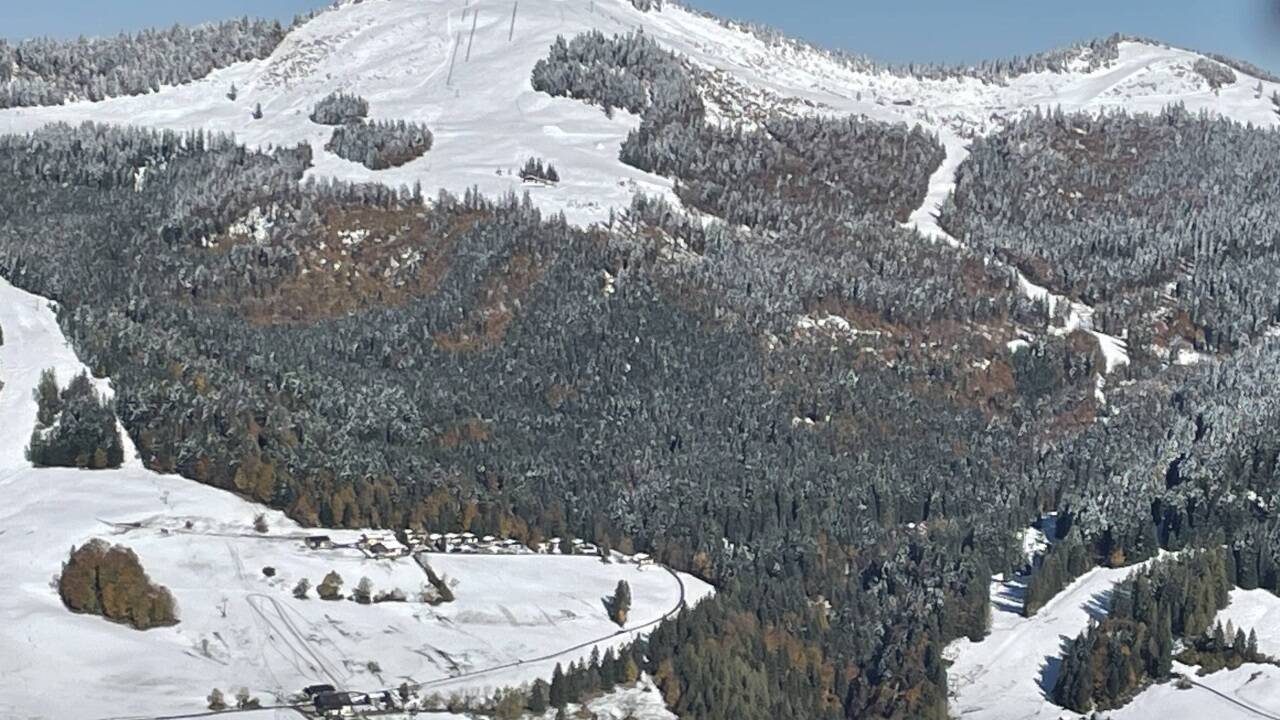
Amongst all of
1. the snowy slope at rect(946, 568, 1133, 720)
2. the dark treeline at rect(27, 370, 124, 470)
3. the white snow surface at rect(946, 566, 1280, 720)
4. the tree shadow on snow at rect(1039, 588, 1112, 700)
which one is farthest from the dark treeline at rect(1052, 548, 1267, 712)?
the dark treeline at rect(27, 370, 124, 470)

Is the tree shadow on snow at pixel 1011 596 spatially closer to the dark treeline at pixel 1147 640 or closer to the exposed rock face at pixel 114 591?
the dark treeline at pixel 1147 640

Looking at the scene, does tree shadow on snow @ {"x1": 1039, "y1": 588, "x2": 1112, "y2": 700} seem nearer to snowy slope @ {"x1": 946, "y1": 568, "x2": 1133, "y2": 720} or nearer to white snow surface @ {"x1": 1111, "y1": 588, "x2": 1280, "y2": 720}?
snowy slope @ {"x1": 946, "y1": 568, "x2": 1133, "y2": 720}

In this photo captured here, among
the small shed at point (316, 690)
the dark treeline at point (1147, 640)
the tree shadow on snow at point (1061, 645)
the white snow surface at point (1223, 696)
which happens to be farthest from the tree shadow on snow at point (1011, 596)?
the small shed at point (316, 690)

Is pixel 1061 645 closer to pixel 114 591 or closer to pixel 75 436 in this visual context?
pixel 114 591

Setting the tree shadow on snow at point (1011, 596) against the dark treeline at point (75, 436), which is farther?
the dark treeline at point (75, 436)

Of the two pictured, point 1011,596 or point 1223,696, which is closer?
point 1223,696

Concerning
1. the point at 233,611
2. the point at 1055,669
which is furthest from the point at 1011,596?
the point at 233,611
